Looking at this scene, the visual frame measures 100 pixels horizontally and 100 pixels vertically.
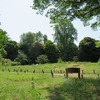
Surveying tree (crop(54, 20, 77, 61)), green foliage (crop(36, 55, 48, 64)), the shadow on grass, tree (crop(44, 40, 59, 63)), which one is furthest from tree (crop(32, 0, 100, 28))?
tree (crop(54, 20, 77, 61))

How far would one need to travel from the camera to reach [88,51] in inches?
2682

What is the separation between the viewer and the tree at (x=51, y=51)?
71062 millimetres

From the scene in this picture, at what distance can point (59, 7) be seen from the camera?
19.3 m

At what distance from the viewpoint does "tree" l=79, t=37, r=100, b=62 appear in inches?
2650

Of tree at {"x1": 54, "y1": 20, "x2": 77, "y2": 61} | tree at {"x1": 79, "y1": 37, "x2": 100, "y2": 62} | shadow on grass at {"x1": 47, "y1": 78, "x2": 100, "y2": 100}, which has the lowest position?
shadow on grass at {"x1": 47, "y1": 78, "x2": 100, "y2": 100}

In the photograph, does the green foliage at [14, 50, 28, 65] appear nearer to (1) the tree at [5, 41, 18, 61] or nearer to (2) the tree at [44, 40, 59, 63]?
(1) the tree at [5, 41, 18, 61]

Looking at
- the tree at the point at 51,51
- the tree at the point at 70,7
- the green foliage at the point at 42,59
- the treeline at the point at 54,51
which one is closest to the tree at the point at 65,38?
the treeline at the point at 54,51

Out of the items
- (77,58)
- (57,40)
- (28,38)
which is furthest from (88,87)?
(28,38)

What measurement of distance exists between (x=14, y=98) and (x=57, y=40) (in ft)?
224

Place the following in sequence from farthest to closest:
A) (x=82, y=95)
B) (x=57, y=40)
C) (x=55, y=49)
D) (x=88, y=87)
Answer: (x=57, y=40) < (x=55, y=49) < (x=88, y=87) < (x=82, y=95)

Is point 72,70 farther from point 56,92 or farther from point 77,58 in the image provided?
point 77,58

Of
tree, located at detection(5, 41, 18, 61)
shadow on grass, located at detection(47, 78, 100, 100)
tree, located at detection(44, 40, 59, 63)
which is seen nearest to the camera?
shadow on grass, located at detection(47, 78, 100, 100)

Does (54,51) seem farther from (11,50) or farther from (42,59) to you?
(11,50)

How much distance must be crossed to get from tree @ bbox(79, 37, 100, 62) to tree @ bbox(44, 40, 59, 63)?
6.99 m
